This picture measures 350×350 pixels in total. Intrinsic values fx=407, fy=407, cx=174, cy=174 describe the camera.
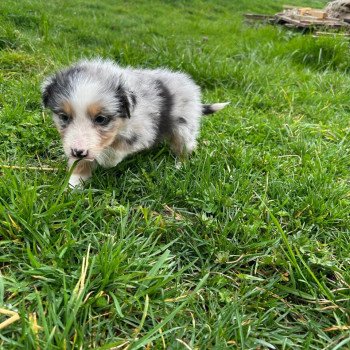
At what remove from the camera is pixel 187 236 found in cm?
257

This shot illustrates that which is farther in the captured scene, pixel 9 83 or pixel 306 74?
pixel 306 74

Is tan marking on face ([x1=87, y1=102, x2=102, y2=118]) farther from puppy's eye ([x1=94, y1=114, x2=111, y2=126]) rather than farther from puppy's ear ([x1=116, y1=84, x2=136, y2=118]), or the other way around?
puppy's ear ([x1=116, y1=84, x2=136, y2=118])

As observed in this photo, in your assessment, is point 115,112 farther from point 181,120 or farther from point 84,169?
point 181,120

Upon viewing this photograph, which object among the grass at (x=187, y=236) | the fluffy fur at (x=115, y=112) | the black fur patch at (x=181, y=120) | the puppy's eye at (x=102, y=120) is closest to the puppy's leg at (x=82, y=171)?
the fluffy fur at (x=115, y=112)

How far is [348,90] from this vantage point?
5.36m

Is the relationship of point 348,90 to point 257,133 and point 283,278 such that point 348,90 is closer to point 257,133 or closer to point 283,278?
point 257,133

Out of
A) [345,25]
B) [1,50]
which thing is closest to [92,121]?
[1,50]

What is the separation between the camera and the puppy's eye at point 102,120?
2.73 m

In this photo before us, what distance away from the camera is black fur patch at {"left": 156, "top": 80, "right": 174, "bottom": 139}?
3365mm

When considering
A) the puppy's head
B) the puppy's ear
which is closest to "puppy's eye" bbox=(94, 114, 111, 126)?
the puppy's head

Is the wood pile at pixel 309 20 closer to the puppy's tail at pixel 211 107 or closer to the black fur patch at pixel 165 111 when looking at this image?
the puppy's tail at pixel 211 107

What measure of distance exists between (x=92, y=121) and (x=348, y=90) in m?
3.96

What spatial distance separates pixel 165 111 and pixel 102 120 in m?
0.77

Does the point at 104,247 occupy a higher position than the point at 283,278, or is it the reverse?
the point at 104,247
